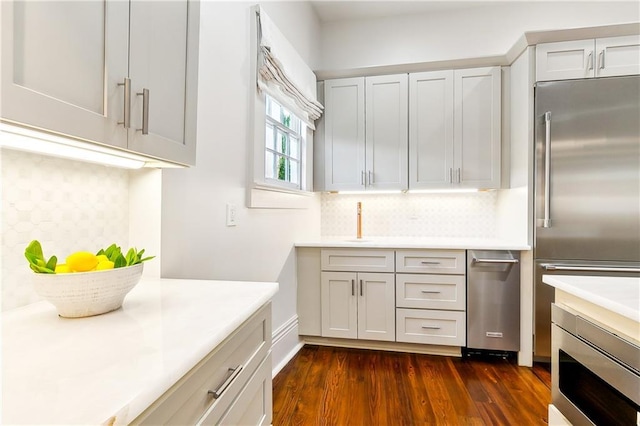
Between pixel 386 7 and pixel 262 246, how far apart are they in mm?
2615

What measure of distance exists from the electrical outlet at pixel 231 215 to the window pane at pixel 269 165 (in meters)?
0.49

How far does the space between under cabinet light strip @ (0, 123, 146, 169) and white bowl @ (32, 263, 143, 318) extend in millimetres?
321

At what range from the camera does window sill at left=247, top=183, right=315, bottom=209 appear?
1982mm

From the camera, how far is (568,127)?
2355mm


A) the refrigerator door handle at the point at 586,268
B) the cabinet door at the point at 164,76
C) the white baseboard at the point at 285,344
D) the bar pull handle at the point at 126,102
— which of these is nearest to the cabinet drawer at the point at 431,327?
the refrigerator door handle at the point at 586,268

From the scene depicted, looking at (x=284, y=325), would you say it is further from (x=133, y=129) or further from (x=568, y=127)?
(x=568, y=127)

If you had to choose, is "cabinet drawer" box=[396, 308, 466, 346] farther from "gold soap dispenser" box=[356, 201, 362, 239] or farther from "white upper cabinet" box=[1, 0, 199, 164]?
"white upper cabinet" box=[1, 0, 199, 164]

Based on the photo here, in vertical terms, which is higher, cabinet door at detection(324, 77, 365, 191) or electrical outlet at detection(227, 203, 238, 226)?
cabinet door at detection(324, 77, 365, 191)

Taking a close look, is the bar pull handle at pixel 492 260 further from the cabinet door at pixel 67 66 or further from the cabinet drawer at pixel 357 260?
the cabinet door at pixel 67 66

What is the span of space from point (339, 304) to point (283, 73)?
1866mm

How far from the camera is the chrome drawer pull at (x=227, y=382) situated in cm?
77

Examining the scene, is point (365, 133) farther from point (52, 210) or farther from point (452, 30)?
Answer: point (52, 210)

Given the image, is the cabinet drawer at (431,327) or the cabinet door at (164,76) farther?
the cabinet drawer at (431,327)

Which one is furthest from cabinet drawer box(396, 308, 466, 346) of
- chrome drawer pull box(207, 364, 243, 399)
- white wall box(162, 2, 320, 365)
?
chrome drawer pull box(207, 364, 243, 399)
